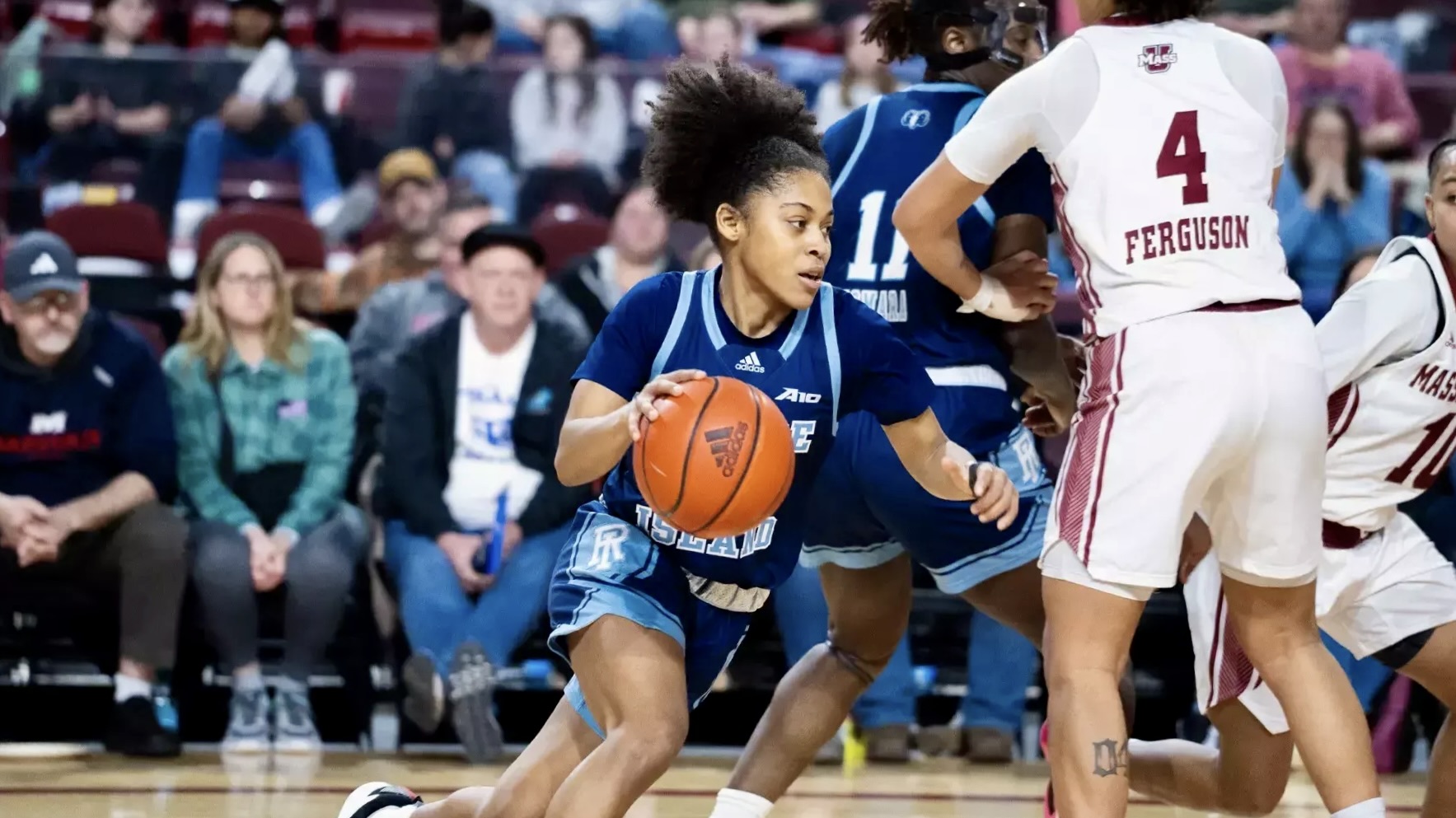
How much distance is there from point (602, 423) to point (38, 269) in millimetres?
3921

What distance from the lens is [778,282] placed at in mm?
3604

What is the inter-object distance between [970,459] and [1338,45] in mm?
6744

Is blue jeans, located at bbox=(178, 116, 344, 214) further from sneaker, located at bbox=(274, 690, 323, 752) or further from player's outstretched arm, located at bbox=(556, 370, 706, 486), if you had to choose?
player's outstretched arm, located at bbox=(556, 370, 706, 486)

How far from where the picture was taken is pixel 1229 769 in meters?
4.09

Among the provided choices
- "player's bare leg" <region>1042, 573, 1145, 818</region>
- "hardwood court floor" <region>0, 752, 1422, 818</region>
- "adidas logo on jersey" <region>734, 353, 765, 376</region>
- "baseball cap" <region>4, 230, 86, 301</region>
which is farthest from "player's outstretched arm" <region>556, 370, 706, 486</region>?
"baseball cap" <region>4, 230, 86, 301</region>

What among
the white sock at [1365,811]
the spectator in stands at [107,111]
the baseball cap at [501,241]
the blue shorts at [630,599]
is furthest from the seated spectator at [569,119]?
the white sock at [1365,811]

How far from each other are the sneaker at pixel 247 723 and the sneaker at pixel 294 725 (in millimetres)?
49

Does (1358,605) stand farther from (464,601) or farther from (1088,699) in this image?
(464,601)

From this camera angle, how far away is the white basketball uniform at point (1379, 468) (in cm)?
390

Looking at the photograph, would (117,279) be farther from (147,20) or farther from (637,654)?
(637,654)

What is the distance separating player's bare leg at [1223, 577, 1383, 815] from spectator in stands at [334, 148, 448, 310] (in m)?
4.93

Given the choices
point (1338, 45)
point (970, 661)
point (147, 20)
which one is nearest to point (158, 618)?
point (970, 661)

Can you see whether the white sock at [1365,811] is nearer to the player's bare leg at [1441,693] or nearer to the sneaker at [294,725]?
the player's bare leg at [1441,693]

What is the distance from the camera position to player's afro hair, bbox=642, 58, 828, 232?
3.75m
